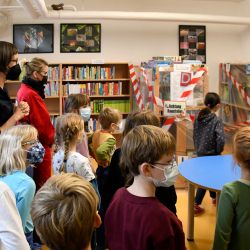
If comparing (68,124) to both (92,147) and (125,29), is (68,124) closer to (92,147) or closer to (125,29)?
(92,147)

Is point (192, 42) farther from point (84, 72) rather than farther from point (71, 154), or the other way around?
point (71, 154)

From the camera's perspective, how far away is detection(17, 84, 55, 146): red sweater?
2.44 metres

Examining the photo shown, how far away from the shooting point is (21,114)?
2.17 m

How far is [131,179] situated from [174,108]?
8.64 ft

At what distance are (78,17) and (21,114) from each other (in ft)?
11.2

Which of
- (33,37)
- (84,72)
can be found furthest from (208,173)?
(33,37)

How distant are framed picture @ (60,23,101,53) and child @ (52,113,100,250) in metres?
4.08

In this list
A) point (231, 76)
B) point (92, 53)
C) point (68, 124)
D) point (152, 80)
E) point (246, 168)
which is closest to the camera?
point (246, 168)

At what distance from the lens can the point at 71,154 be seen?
1.83 metres

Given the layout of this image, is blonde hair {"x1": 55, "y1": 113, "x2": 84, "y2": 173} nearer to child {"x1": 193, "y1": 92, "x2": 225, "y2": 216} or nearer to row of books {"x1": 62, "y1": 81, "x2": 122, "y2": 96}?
child {"x1": 193, "y1": 92, "x2": 225, "y2": 216}

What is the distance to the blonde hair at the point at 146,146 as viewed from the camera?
118 centimetres

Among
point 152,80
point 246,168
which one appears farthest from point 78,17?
point 246,168

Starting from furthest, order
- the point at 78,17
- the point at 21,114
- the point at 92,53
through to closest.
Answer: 1. the point at 92,53
2. the point at 78,17
3. the point at 21,114

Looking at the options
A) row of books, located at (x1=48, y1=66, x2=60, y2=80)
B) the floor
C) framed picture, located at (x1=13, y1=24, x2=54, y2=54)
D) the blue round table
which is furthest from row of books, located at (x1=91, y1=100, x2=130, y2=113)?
the blue round table
